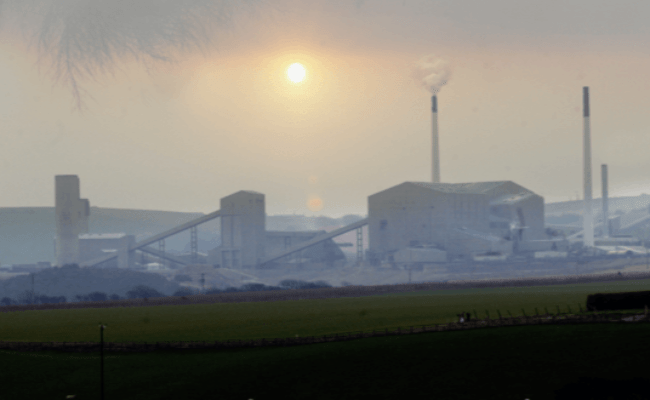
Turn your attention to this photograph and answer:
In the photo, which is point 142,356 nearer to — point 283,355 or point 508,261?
point 283,355

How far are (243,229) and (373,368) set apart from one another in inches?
5704

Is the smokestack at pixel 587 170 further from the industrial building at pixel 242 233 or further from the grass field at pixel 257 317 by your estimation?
the grass field at pixel 257 317

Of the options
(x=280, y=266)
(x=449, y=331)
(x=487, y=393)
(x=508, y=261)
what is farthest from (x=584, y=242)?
(x=487, y=393)

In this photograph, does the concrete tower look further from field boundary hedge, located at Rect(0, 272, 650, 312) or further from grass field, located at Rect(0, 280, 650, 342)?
grass field, located at Rect(0, 280, 650, 342)

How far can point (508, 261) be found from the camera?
541ft

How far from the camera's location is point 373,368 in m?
34.2

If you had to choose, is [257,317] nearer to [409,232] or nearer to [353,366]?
[353,366]

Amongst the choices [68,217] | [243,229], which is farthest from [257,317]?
[68,217]

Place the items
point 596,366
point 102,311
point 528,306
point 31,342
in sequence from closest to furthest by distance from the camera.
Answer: point 596,366 → point 31,342 → point 528,306 → point 102,311

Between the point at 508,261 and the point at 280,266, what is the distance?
56.5 meters

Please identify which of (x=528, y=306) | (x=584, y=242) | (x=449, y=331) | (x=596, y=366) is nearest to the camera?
(x=596, y=366)

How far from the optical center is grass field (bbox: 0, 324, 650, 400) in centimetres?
3044

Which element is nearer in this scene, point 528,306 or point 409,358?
point 409,358

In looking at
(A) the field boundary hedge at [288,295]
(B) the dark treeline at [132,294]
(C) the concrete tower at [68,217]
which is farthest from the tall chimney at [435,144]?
(C) the concrete tower at [68,217]
